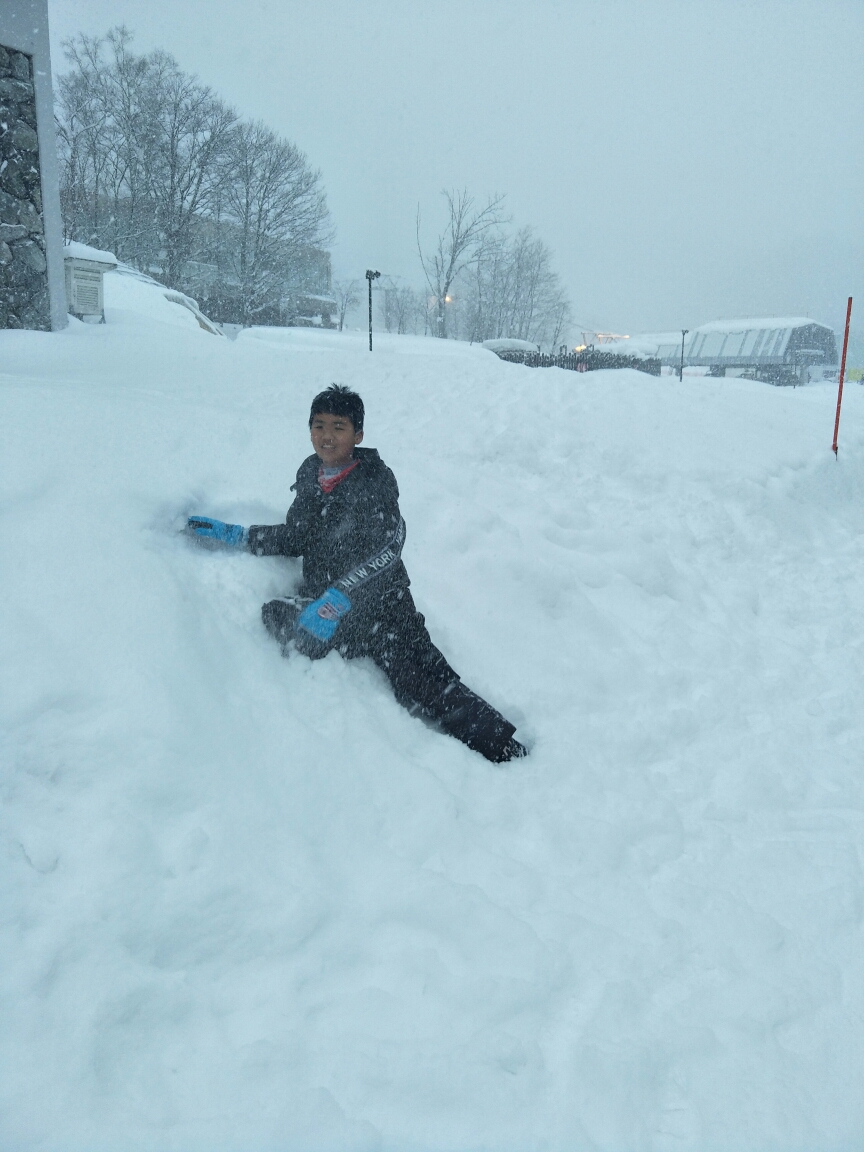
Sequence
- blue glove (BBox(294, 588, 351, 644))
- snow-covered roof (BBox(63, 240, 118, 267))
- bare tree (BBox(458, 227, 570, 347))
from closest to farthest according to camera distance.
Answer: blue glove (BBox(294, 588, 351, 644)), snow-covered roof (BBox(63, 240, 118, 267)), bare tree (BBox(458, 227, 570, 347))

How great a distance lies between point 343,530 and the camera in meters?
3.22

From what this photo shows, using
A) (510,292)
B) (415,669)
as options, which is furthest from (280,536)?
(510,292)

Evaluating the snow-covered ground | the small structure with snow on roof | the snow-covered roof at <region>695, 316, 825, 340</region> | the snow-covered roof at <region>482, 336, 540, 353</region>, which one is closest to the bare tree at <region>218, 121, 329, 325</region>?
the snow-covered roof at <region>482, 336, 540, 353</region>

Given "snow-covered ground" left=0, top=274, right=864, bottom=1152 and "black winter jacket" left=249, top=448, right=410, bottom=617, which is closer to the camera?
"snow-covered ground" left=0, top=274, right=864, bottom=1152

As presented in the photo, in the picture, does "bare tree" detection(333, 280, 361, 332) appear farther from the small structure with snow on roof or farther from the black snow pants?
the black snow pants

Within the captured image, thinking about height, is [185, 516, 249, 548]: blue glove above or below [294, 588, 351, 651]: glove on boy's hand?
above

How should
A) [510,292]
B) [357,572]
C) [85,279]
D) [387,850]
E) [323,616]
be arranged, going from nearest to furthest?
[387,850], [323,616], [357,572], [85,279], [510,292]

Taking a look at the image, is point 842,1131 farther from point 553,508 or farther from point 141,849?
point 553,508

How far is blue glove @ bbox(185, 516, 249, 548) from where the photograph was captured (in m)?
3.35

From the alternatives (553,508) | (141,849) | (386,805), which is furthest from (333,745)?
(553,508)

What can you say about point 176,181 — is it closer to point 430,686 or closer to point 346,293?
point 346,293

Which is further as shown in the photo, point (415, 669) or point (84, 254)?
point (84, 254)

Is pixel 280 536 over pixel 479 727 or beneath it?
over

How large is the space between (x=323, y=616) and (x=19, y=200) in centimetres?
695
